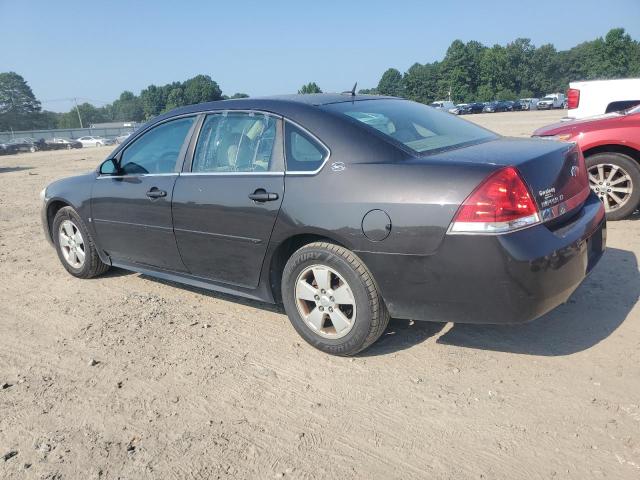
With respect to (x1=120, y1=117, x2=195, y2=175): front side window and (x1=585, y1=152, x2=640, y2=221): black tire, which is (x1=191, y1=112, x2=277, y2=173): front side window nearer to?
(x1=120, y1=117, x2=195, y2=175): front side window

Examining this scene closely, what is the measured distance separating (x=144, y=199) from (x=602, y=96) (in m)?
7.44

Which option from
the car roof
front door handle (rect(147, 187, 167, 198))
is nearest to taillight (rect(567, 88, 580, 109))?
the car roof

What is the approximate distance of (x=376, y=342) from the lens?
3.50 meters

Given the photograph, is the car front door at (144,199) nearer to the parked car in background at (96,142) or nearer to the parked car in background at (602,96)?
the parked car in background at (602,96)

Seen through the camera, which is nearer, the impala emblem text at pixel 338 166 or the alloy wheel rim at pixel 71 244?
the impala emblem text at pixel 338 166

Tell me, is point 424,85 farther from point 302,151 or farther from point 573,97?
point 302,151

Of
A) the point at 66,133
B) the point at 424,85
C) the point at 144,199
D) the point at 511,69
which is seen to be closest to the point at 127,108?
the point at 66,133

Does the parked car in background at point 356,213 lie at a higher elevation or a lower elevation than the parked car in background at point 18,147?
higher

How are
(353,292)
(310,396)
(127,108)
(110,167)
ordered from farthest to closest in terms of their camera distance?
(127,108)
(110,167)
(353,292)
(310,396)

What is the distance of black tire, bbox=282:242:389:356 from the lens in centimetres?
309

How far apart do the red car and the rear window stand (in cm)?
242

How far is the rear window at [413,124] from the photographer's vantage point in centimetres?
331

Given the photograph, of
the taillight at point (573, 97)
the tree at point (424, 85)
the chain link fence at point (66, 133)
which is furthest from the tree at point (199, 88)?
the taillight at point (573, 97)

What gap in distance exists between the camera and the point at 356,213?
119 inches
